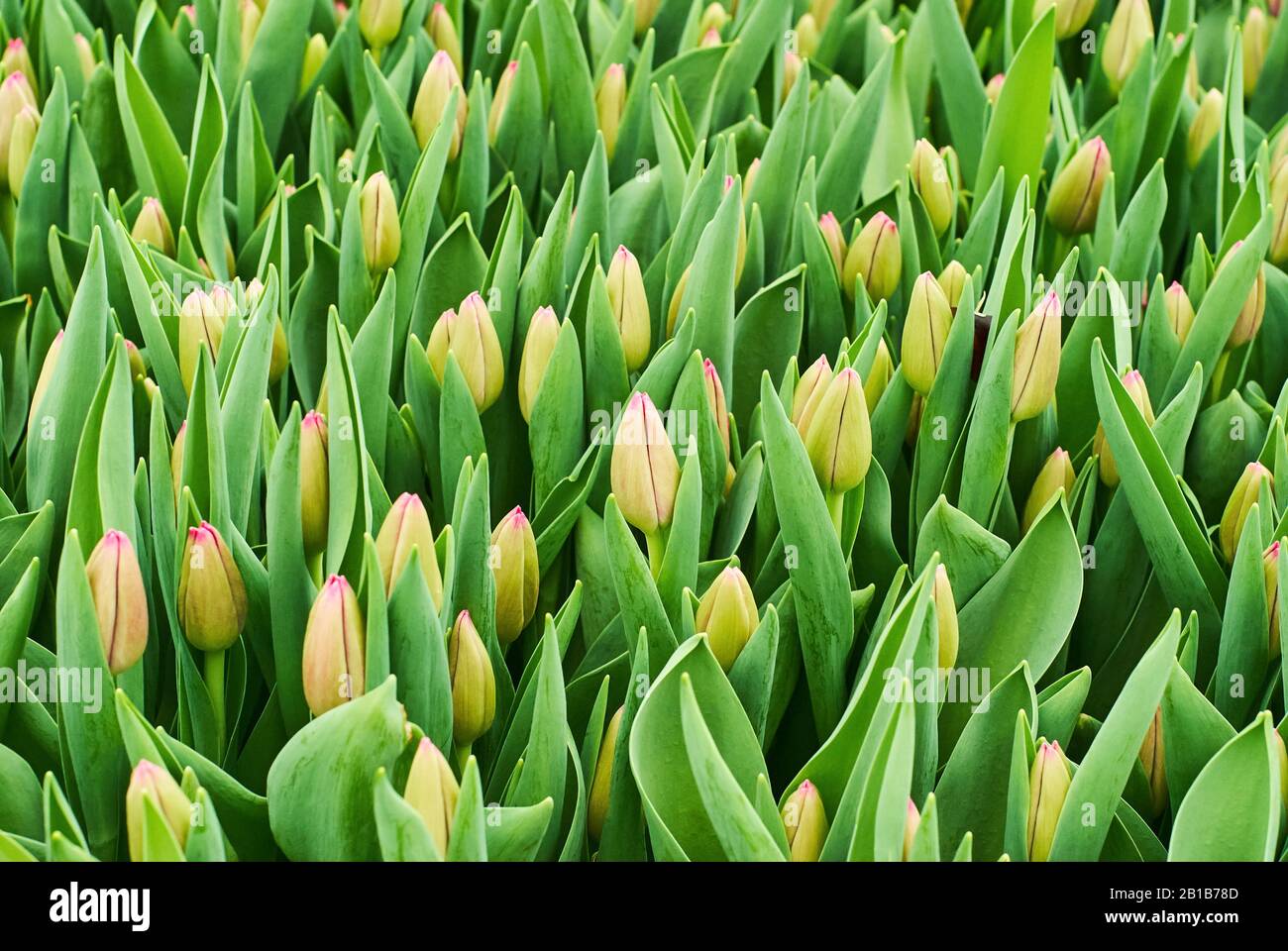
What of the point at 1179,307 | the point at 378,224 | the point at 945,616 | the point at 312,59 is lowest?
the point at 945,616

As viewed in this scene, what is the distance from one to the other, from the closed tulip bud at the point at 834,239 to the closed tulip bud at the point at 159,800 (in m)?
0.75

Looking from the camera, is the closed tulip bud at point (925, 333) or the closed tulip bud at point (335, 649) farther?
the closed tulip bud at point (925, 333)

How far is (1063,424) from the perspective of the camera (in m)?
1.11

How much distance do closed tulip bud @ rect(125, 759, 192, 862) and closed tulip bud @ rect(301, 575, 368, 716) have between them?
0.10 m

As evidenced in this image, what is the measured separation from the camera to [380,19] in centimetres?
151

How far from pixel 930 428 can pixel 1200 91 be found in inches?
31.4

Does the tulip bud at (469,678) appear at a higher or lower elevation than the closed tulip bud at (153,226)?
lower

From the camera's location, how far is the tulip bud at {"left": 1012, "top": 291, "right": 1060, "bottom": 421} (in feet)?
3.19

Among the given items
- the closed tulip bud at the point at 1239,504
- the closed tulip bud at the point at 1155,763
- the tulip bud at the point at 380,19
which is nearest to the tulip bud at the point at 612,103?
the tulip bud at the point at 380,19

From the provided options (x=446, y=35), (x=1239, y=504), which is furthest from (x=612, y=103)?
(x=1239, y=504)

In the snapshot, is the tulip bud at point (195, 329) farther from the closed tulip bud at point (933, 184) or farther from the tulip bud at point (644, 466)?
the closed tulip bud at point (933, 184)

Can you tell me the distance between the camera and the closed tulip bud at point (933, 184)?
130 centimetres

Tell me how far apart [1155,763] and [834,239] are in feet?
1.84

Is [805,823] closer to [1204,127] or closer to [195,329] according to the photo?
[195,329]
